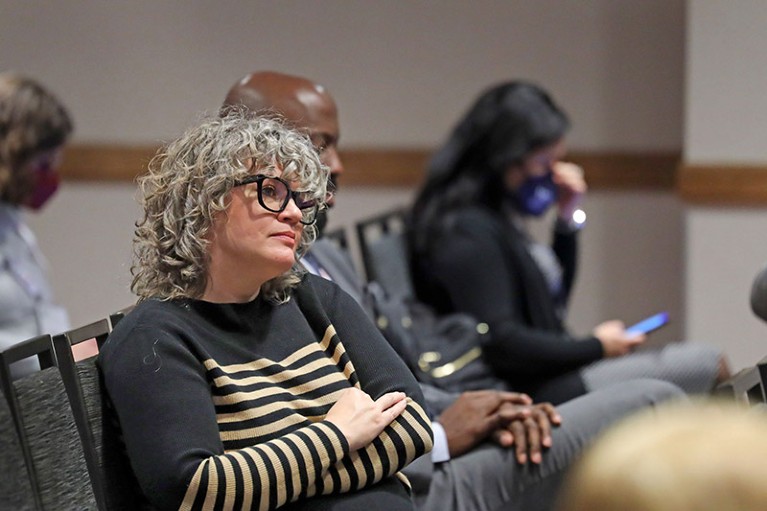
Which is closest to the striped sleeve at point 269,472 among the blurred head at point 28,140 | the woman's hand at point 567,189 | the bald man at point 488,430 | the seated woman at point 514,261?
the bald man at point 488,430

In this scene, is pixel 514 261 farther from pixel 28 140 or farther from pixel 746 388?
pixel 28 140

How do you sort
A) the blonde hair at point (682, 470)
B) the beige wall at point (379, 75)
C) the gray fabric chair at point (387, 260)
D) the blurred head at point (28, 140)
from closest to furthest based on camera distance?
the blonde hair at point (682, 470) < the blurred head at point (28, 140) < the gray fabric chair at point (387, 260) < the beige wall at point (379, 75)

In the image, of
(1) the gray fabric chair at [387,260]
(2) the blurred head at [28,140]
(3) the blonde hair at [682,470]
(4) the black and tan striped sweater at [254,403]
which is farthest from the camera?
(1) the gray fabric chair at [387,260]

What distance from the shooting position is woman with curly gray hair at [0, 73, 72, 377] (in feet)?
9.30

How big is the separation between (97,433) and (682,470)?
116 centimetres

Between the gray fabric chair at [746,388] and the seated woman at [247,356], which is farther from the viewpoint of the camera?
the gray fabric chair at [746,388]

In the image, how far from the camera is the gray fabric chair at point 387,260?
307 cm

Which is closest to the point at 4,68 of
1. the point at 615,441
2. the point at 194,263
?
the point at 194,263

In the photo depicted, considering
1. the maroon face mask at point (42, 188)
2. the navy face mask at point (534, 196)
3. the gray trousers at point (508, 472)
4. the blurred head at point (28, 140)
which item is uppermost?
the blurred head at point (28, 140)

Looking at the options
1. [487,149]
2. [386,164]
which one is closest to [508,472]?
[487,149]

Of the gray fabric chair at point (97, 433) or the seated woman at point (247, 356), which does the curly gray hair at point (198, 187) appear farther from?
the gray fabric chair at point (97, 433)

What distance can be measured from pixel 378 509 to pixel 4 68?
3.12 meters

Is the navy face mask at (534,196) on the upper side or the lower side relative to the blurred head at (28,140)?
lower

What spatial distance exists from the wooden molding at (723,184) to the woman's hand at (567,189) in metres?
0.68
